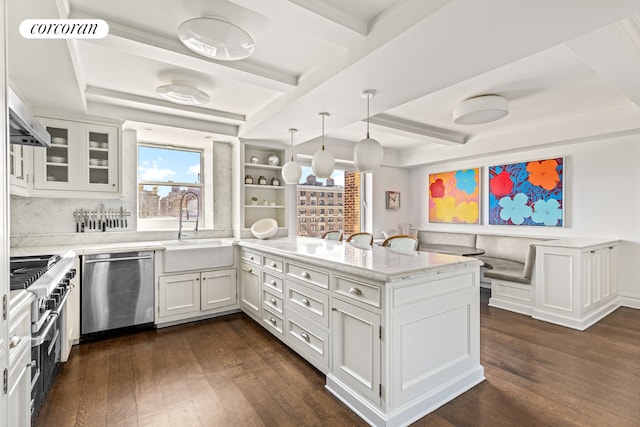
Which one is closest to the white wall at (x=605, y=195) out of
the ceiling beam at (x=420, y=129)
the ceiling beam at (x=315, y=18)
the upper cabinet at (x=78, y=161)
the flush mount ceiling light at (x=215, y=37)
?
the ceiling beam at (x=420, y=129)

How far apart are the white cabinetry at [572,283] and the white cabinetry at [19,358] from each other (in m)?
4.44

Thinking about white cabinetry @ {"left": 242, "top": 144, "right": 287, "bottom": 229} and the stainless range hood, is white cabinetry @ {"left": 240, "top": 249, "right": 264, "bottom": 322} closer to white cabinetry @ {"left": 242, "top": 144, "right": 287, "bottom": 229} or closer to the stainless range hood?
white cabinetry @ {"left": 242, "top": 144, "right": 287, "bottom": 229}

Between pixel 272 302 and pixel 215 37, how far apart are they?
2.26 meters

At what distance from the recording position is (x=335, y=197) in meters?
5.76

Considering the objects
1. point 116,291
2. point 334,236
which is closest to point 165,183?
point 116,291

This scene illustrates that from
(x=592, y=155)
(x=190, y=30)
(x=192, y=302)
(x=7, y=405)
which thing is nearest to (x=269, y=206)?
(x=192, y=302)

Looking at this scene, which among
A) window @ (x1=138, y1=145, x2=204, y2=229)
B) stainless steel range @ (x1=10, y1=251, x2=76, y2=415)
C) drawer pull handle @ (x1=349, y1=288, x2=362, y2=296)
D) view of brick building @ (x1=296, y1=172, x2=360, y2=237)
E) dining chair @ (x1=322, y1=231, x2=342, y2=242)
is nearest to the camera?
stainless steel range @ (x1=10, y1=251, x2=76, y2=415)

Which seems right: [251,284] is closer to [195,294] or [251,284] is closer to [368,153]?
[195,294]

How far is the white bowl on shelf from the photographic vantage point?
3913 millimetres

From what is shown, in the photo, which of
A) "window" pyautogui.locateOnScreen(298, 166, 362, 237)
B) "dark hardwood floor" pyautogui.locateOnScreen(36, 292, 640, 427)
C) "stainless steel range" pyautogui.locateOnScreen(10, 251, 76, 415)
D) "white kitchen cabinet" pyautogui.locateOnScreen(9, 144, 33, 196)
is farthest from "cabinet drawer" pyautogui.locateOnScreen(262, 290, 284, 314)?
"white kitchen cabinet" pyautogui.locateOnScreen(9, 144, 33, 196)

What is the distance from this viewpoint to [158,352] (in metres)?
2.79

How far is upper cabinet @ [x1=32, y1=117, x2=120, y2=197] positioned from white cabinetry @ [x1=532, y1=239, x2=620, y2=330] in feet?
16.1

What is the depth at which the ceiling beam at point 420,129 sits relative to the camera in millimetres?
3895

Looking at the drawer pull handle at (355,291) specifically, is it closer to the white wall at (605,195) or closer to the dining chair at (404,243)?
the dining chair at (404,243)
